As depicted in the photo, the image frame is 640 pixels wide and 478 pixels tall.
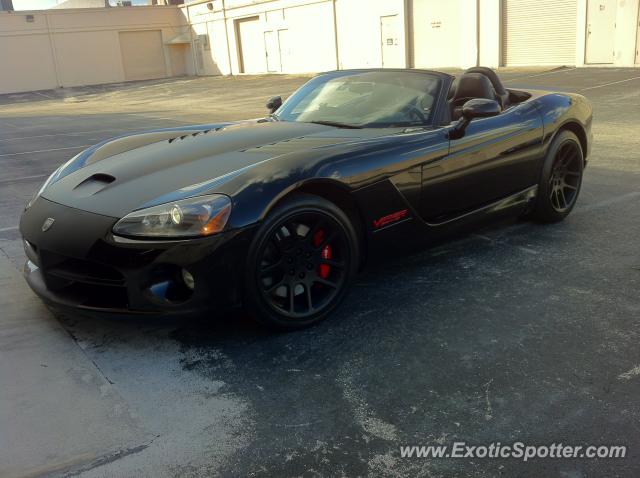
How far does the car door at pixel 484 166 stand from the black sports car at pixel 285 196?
0.04ft

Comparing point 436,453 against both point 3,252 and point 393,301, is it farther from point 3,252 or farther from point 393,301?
point 3,252

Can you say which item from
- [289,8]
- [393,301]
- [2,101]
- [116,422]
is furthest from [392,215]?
[2,101]

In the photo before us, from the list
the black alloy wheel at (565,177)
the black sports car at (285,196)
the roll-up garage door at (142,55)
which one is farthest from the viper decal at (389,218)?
the roll-up garage door at (142,55)

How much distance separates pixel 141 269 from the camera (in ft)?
9.54

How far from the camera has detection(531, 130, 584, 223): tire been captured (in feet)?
15.3

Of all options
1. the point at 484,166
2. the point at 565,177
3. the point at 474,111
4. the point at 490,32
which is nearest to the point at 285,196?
the point at 474,111

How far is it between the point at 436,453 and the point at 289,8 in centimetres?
3372

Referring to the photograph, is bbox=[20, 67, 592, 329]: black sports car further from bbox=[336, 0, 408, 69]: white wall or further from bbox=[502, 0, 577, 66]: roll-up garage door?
bbox=[336, 0, 408, 69]: white wall

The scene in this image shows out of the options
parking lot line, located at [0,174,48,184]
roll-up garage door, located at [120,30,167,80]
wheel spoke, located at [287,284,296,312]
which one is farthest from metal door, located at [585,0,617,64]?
roll-up garage door, located at [120,30,167,80]

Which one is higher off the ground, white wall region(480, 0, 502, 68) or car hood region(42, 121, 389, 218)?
white wall region(480, 0, 502, 68)

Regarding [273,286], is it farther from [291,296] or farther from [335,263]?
[335,263]

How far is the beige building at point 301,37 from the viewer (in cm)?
2105

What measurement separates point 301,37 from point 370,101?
30.4 metres

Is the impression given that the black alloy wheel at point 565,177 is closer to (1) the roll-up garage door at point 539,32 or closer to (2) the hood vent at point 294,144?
(2) the hood vent at point 294,144
